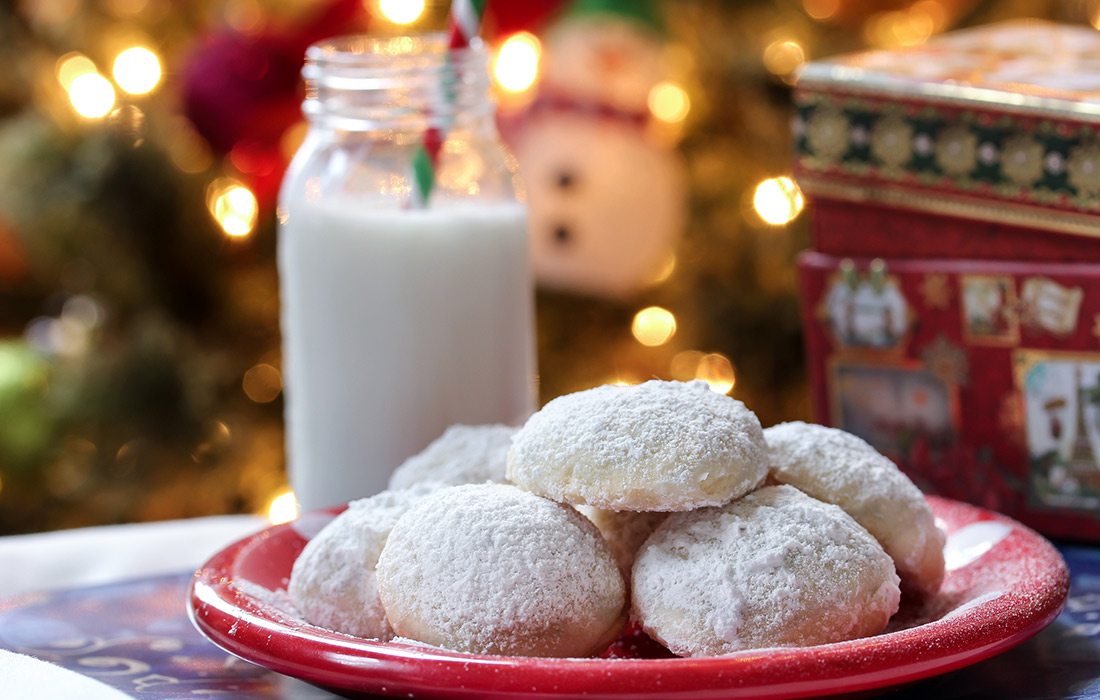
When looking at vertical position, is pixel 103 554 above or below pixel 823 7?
below

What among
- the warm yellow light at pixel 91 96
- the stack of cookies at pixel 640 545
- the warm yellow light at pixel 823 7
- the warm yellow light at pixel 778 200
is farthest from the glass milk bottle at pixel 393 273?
the warm yellow light at pixel 823 7

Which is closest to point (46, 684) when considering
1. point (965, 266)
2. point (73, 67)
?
point (965, 266)

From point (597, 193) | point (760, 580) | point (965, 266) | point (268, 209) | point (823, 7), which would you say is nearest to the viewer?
point (760, 580)

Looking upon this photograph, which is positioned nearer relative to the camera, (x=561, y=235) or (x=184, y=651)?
(x=184, y=651)

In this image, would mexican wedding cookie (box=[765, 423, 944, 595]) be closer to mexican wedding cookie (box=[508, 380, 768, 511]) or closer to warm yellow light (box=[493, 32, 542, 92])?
mexican wedding cookie (box=[508, 380, 768, 511])

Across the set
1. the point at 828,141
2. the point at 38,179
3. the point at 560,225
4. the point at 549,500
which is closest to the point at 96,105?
the point at 38,179

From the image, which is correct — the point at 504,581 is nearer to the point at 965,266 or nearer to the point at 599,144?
the point at 965,266
